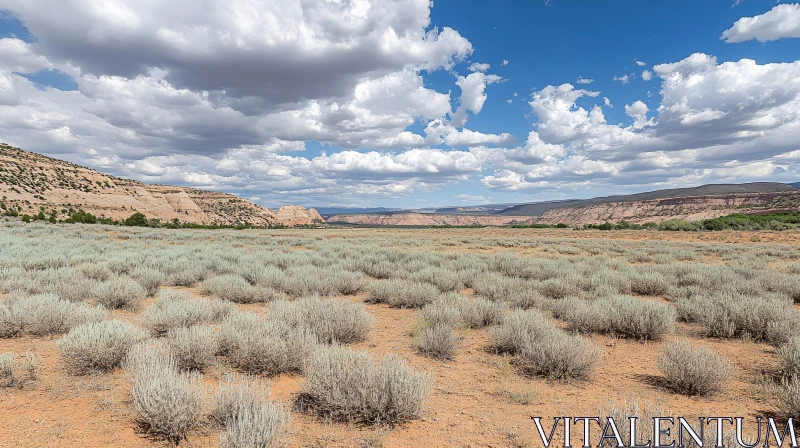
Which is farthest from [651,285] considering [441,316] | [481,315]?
[441,316]

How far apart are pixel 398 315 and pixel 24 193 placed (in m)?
73.1

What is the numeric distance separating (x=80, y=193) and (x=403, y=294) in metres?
80.6

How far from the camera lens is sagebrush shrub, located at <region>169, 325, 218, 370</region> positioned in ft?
14.6

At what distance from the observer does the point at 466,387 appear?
4453 millimetres

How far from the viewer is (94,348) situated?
A: 4438 mm

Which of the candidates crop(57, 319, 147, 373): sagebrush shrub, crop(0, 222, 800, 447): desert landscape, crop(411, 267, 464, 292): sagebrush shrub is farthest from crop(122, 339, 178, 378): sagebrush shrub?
crop(411, 267, 464, 292): sagebrush shrub

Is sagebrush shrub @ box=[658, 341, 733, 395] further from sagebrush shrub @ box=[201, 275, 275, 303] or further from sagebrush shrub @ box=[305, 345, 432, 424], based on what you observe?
sagebrush shrub @ box=[201, 275, 275, 303]

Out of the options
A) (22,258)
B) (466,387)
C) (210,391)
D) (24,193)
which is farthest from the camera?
(24,193)

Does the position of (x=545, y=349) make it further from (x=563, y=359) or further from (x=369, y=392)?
(x=369, y=392)

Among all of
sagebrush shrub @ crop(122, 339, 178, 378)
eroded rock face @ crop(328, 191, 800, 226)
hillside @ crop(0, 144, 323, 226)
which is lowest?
eroded rock face @ crop(328, 191, 800, 226)

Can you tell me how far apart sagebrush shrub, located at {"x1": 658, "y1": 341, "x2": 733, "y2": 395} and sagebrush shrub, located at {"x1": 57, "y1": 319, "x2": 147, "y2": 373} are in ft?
22.1

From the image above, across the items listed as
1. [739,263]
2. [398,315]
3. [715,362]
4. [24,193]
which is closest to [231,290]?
[398,315]

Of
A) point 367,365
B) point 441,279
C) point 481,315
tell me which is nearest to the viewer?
point 367,365

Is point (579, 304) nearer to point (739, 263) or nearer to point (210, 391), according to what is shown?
point (210, 391)
